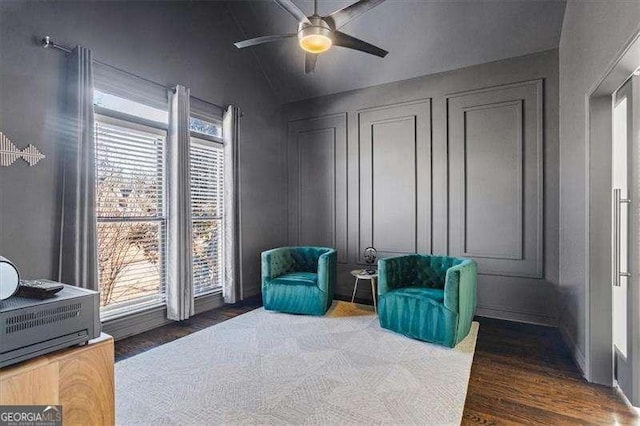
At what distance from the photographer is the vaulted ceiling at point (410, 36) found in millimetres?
3752

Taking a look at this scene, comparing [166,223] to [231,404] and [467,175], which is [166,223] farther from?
[467,175]

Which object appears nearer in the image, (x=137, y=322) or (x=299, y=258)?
(x=137, y=322)

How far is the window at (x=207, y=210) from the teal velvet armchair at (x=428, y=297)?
2.29 meters

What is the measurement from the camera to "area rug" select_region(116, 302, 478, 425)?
7.04ft

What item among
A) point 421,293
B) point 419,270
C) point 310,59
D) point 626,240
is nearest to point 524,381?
point 421,293

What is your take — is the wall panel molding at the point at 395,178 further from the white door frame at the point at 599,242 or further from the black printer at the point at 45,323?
the black printer at the point at 45,323

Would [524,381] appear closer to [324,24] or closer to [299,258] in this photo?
[299,258]

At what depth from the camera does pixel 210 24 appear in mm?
4418

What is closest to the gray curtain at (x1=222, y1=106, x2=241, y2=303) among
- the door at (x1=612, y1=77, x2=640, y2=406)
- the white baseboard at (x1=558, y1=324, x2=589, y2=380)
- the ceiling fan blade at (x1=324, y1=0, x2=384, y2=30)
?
the ceiling fan blade at (x1=324, y1=0, x2=384, y2=30)

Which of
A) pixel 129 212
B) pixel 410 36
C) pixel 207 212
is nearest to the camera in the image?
pixel 129 212

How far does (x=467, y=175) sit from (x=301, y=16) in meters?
2.81

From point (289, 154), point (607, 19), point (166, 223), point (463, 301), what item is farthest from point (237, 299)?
point (607, 19)

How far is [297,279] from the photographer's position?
4.12 m

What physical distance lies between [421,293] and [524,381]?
111cm
